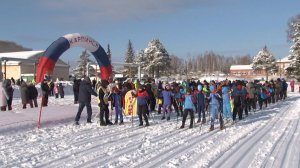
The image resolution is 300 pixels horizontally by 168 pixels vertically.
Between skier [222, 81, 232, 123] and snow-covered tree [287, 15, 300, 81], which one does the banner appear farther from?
snow-covered tree [287, 15, 300, 81]

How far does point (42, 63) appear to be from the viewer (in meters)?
14.2

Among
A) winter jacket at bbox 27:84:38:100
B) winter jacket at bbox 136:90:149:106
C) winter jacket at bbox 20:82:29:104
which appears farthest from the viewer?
winter jacket at bbox 27:84:38:100

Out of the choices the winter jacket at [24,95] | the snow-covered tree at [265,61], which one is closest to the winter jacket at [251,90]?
the winter jacket at [24,95]

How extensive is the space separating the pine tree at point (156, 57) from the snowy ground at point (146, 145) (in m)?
54.3

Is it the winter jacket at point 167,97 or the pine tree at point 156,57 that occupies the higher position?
the pine tree at point 156,57

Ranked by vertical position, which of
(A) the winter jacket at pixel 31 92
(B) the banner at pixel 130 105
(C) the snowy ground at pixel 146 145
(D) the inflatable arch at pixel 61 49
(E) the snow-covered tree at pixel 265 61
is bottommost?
(C) the snowy ground at pixel 146 145

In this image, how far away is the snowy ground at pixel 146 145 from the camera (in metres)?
7.68

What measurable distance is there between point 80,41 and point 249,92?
9.11 metres

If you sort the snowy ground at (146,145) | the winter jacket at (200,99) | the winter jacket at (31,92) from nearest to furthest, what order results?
the snowy ground at (146,145)
the winter jacket at (200,99)
the winter jacket at (31,92)

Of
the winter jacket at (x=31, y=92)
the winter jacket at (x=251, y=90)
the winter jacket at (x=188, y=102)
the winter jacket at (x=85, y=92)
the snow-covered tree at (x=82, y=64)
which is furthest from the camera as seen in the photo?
the snow-covered tree at (x=82, y=64)

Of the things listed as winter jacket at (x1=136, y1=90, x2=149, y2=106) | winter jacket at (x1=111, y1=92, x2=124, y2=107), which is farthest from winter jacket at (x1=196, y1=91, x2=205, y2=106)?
winter jacket at (x1=111, y1=92, x2=124, y2=107)

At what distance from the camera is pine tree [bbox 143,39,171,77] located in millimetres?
68438

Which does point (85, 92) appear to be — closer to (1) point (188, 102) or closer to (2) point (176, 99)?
(1) point (188, 102)

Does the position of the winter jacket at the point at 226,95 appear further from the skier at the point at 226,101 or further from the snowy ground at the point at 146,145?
the snowy ground at the point at 146,145
